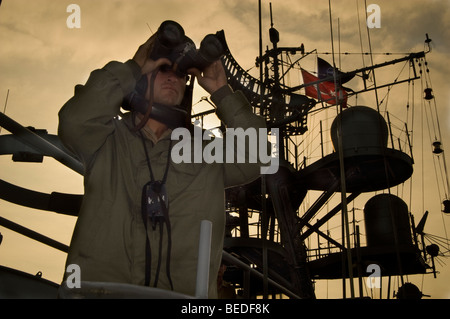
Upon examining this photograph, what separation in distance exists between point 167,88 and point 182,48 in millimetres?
211

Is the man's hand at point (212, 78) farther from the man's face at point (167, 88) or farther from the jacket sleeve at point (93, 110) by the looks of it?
the jacket sleeve at point (93, 110)

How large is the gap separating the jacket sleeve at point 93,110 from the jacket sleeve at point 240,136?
434 millimetres

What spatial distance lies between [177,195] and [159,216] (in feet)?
0.61

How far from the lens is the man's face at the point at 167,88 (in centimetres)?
185

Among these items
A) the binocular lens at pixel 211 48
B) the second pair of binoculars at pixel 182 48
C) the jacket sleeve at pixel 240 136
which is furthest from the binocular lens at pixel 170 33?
the jacket sleeve at pixel 240 136

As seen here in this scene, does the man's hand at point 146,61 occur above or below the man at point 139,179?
above

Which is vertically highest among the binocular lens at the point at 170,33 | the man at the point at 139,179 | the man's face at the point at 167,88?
the binocular lens at the point at 170,33

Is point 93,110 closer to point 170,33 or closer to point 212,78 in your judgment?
point 170,33

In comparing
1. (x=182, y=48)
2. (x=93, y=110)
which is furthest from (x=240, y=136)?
(x=93, y=110)

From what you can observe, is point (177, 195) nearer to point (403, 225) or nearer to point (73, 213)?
point (73, 213)

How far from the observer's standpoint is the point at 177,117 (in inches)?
71.6

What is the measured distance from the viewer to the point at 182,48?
5.68 ft
